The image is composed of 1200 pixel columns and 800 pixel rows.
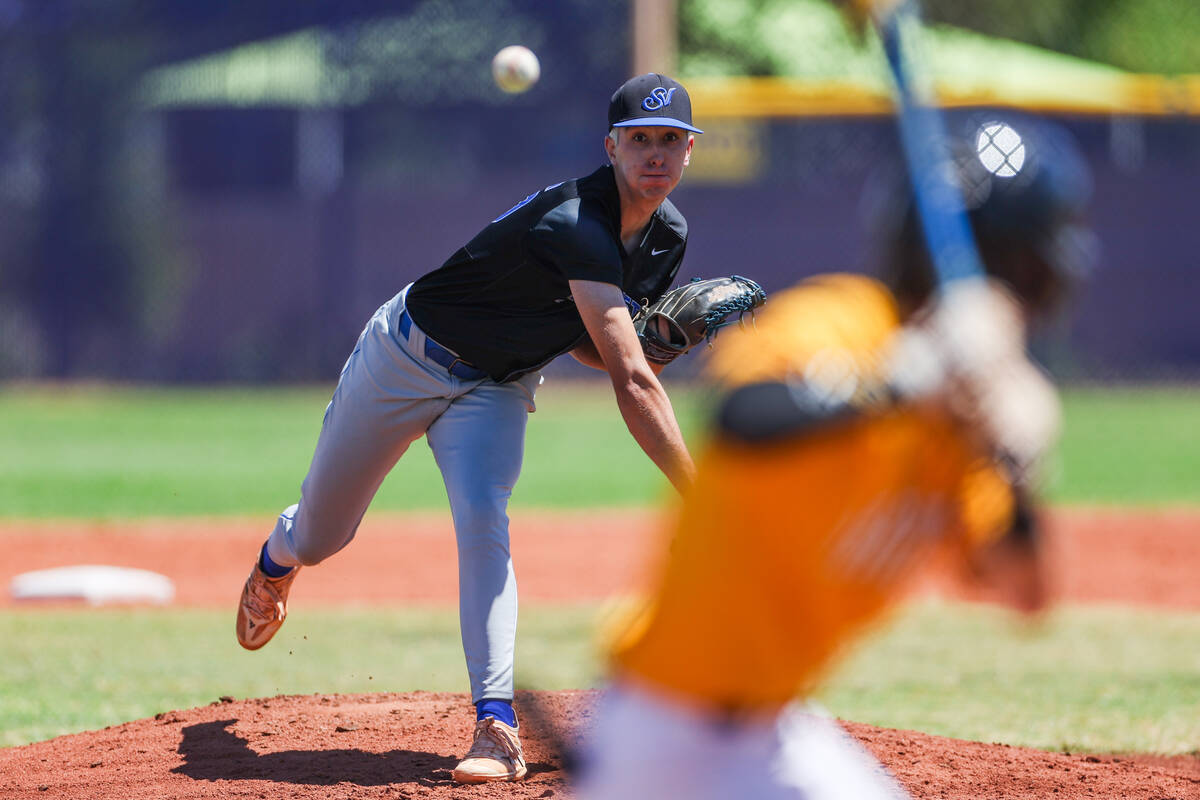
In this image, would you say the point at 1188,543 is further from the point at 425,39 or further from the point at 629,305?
the point at 425,39

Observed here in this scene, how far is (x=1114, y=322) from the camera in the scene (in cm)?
1828

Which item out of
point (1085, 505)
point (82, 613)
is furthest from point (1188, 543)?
point (82, 613)

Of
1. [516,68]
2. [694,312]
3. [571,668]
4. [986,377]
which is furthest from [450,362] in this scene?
[516,68]

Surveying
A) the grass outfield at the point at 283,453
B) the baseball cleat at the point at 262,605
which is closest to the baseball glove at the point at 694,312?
the baseball cleat at the point at 262,605

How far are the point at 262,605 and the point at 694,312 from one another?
184 cm

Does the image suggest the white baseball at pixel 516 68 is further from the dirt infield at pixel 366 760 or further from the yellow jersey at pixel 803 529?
the yellow jersey at pixel 803 529

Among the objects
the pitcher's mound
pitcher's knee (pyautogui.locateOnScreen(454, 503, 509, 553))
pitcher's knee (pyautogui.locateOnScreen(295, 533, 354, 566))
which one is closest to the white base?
the pitcher's mound

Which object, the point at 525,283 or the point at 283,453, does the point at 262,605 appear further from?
the point at 283,453

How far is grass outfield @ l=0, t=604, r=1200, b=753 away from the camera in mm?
5398

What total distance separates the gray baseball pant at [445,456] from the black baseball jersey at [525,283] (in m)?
0.10

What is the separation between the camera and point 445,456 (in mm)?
4090

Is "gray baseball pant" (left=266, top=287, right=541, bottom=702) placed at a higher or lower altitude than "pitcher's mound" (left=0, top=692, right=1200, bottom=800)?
higher

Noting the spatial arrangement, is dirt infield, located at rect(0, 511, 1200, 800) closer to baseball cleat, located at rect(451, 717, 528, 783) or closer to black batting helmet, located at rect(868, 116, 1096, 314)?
baseball cleat, located at rect(451, 717, 528, 783)

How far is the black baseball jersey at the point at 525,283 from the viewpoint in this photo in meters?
3.82
